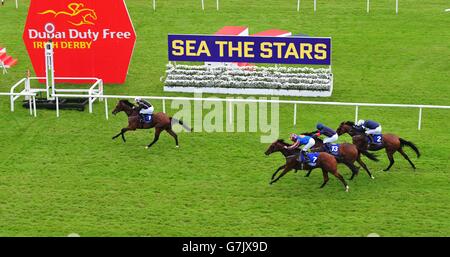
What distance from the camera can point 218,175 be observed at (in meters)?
19.5

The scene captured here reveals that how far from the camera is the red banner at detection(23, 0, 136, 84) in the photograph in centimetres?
2570

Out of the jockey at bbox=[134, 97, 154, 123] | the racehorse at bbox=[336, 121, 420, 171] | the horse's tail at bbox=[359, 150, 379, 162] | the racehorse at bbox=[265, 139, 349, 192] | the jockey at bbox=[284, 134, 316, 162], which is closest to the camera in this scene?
the racehorse at bbox=[265, 139, 349, 192]

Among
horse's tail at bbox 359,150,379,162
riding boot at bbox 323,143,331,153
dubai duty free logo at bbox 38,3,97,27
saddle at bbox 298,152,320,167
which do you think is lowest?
horse's tail at bbox 359,150,379,162

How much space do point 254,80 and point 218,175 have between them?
6.26 meters

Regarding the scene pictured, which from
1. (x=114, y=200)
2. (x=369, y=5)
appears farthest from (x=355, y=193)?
(x=369, y=5)

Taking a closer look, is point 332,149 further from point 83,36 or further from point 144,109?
point 83,36

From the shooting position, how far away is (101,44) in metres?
26.0

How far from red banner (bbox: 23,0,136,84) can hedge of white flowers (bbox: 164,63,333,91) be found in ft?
5.14

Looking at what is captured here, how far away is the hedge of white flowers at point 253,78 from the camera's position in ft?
82.0

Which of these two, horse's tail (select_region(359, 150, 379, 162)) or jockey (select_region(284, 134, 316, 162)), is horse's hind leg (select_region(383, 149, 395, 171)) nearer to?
horse's tail (select_region(359, 150, 379, 162))

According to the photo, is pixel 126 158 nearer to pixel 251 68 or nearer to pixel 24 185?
pixel 24 185

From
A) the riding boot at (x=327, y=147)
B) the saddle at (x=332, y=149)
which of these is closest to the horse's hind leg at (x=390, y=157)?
the saddle at (x=332, y=149)

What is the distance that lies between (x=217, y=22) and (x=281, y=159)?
12.4 meters

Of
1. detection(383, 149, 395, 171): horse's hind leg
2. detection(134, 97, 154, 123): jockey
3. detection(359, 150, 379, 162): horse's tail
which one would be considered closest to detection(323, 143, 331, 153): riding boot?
detection(359, 150, 379, 162): horse's tail
